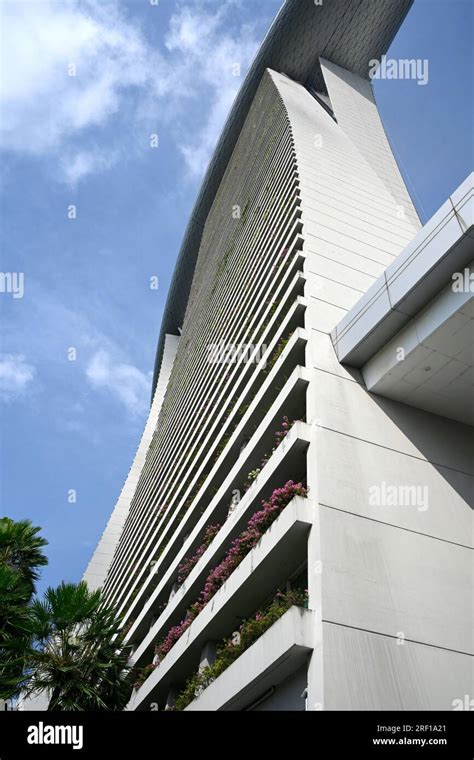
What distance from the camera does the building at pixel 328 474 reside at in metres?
9.26

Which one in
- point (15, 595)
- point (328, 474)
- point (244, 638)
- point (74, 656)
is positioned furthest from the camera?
point (15, 595)

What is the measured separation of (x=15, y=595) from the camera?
49.9 feet

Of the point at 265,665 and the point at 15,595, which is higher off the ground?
the point at 15,595

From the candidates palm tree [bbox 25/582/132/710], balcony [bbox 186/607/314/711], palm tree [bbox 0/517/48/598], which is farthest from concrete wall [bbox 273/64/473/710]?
palm tree [bbox 0/517/48/598]

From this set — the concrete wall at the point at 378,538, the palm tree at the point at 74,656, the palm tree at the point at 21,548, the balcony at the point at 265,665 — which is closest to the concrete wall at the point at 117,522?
the palm tree at the point at 21,548

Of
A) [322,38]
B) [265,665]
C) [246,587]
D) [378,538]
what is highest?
[322,38]

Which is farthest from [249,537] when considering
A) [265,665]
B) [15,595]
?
[15,595]

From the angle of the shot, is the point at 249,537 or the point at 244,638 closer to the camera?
the point at 244,638

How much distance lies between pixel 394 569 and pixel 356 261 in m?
9.94

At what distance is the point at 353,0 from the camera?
44.9 meters

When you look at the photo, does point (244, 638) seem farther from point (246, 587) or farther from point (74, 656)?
point (74, 656)

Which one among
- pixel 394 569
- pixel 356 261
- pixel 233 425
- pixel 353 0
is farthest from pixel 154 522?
pixel 353 0

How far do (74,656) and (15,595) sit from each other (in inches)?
107
